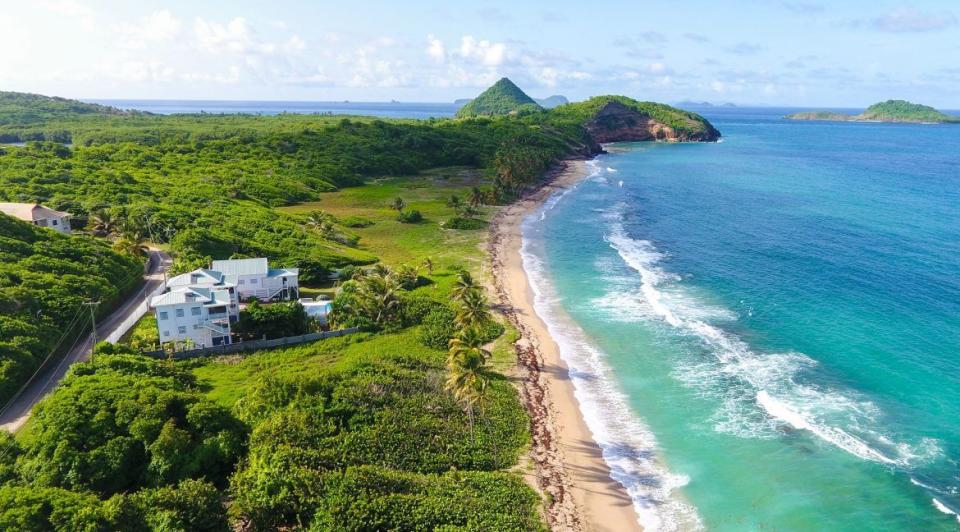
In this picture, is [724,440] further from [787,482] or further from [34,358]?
[34,358]

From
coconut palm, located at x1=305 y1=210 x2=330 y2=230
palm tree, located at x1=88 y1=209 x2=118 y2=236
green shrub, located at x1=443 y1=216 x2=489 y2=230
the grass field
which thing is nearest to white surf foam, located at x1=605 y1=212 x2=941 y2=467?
the grass field

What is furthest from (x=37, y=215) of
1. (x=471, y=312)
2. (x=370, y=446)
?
(x=370, y=446)

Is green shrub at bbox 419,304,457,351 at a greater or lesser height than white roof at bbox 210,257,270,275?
lesser

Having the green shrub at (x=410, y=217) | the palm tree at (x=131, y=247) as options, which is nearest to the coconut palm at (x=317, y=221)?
the green shrub at (x=410, y=217)

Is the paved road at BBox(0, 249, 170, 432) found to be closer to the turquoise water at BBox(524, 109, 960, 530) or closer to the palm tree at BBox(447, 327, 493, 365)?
the palm tree at BBox(447, 327, 493, 365)

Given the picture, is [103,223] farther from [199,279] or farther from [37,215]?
[199,279]

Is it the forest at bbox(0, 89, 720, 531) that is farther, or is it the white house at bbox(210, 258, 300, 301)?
the white house at bbox(210, 258, 300, 301)

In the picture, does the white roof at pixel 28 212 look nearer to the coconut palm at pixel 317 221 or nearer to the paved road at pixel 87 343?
the paved road at pixel 87 343
